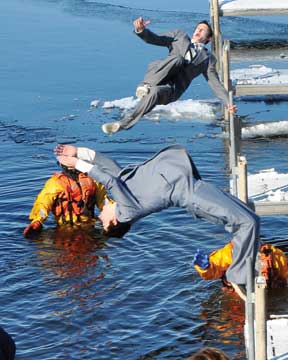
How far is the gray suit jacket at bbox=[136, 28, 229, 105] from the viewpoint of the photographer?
1348 cm

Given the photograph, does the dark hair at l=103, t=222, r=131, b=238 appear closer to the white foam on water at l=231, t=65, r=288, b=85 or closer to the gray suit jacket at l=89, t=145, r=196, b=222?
the gray suit jacket at l=89, t=145, r=196, b=222

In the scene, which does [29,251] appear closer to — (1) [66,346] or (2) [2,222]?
(2) [2,222]

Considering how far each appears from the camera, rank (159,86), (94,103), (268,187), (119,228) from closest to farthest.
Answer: (119,228), (159,86), (268,187), (94,103)

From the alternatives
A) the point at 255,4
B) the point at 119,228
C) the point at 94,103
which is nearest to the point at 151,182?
the point at 119,228

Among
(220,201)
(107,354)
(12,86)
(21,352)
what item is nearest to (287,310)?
(107,354)

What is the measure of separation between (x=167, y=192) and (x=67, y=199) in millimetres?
7289

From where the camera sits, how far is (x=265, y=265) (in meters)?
13.4

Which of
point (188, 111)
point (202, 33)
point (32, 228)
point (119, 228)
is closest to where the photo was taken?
point (119, 228)

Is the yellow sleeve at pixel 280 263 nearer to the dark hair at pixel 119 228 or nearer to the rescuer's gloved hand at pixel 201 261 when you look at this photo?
the rescuer's gloved hand at pixel 201 261

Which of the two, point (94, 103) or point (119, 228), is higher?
point (94, 103)

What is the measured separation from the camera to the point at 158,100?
1319 cm

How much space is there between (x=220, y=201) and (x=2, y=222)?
27.5 ft

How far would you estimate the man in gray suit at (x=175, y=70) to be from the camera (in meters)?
13.2

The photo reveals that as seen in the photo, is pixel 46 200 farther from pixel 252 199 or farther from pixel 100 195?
pixel 252 199
